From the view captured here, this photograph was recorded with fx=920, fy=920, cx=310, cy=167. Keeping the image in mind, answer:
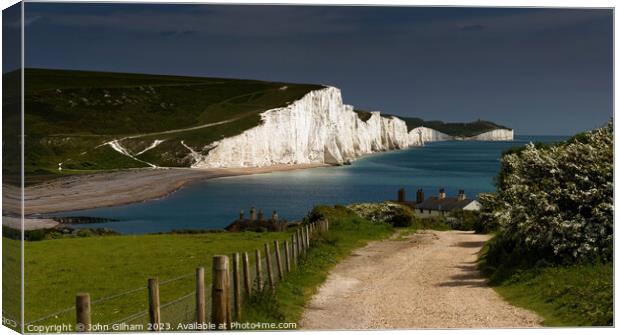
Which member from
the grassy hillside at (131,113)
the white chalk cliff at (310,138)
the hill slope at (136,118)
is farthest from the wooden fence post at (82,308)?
the white chalk cliff at (310,138)

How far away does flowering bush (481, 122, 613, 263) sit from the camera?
19.5 m

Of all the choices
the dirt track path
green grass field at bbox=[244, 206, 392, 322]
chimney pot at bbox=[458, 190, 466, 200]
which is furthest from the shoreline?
chimney pot at bbox=[458, 190, 466, 200]

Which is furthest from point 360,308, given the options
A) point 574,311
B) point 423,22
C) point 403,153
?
point 403,153

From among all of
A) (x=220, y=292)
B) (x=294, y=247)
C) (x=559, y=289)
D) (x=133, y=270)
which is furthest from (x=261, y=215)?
(x=559, y=289)

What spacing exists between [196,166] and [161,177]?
1.15 meters

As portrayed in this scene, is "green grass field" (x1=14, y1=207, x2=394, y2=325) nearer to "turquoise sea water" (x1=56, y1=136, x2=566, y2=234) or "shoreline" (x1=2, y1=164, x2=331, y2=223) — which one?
"turquoise sea water" (x1=56, y1=136, x2=566, y2=234)

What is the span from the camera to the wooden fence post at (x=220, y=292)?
15820mm

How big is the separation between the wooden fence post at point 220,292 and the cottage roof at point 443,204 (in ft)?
36.9

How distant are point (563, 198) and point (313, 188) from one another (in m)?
6.34

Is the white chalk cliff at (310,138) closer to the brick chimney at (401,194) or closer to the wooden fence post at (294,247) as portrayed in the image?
the brick chimney at (401,194)

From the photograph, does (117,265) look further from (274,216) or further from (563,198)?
(563,198)

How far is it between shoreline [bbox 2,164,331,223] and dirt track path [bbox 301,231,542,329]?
4.14 metres

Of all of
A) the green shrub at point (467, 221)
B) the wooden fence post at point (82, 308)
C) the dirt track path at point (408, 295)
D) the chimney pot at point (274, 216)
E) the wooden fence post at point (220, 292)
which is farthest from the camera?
the green shrub at point (467, 221)

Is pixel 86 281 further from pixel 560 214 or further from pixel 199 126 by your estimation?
pixel 560 214
